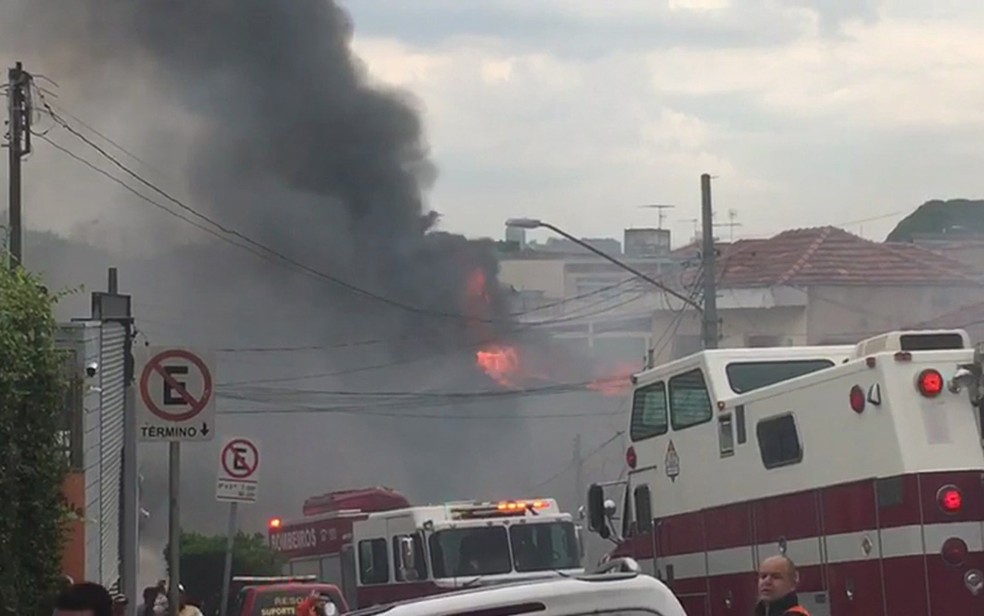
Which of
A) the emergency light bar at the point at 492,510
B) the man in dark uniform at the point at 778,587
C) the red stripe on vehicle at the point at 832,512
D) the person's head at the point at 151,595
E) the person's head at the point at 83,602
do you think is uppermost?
the emergency light bar at the point at 492,510

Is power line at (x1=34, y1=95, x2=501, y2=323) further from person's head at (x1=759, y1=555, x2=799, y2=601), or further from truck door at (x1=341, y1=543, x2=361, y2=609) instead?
person's head at (x1=759, y1=555, x2=799, y2=601)

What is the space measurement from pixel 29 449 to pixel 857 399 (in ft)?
16.5

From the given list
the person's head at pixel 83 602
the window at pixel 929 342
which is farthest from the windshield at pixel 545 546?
the person's head at pixel 83 602

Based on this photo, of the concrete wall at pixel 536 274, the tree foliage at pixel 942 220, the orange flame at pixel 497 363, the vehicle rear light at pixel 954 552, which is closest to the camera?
the vehicle rear light at pixel 954 552

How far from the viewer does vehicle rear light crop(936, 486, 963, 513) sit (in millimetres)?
Result: 10648

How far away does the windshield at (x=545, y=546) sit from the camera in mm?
21203

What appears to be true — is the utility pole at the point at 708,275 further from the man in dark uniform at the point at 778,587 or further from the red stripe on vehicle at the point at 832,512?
the man in dark uniform at the point at 778,587

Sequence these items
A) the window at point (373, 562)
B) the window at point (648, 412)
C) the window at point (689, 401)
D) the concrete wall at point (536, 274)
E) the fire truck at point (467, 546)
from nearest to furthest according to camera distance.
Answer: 1. the window at point (689, 401)
2. the window at point (648, 412)
3. the fire truck at point (467, 546)
4. the window at point (373, 562)
5. the concrete wall at point (536, 274)

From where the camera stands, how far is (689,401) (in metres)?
13.9

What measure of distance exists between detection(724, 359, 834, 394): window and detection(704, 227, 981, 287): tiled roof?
35380 millimetres

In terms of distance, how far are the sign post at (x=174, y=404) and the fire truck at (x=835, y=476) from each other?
3.86m

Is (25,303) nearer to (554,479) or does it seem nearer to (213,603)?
(213,603)

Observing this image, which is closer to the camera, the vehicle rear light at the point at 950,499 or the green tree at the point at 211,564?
the vehicle rear light at the point at 950,499

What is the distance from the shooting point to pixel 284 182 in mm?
45781
